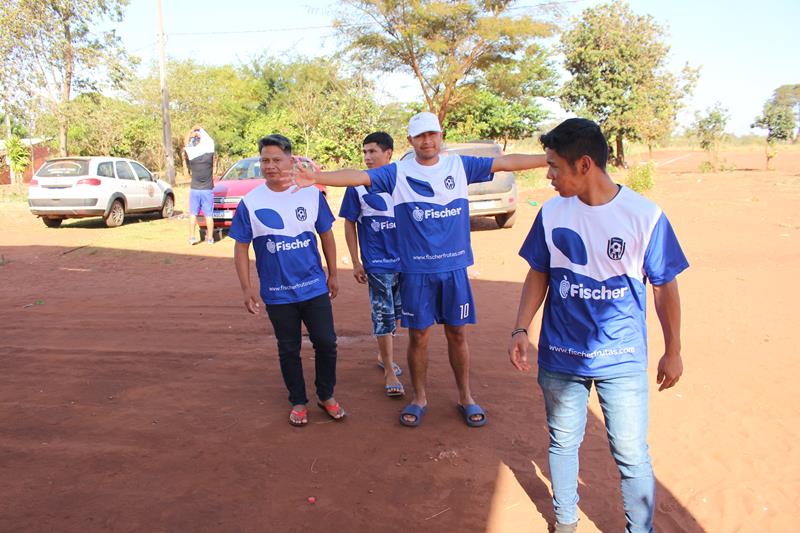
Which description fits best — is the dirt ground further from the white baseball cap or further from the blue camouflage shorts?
the white baseball cap

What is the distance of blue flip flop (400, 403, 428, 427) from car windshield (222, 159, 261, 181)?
33.1 ft

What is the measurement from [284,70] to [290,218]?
1497 inches

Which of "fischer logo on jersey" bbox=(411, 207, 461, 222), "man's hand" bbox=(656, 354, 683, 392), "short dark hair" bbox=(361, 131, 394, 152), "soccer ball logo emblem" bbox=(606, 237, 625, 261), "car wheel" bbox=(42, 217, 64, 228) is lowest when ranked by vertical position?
"man's hand" bbox=(656, 354, 683, 392)

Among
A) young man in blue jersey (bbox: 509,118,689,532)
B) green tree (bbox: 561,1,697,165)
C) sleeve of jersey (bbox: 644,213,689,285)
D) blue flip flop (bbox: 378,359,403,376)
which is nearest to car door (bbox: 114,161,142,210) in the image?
blue flip flop (bbox: 378,359,403,376)

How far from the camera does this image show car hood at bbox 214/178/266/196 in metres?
12.8

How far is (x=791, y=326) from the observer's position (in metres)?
5.98

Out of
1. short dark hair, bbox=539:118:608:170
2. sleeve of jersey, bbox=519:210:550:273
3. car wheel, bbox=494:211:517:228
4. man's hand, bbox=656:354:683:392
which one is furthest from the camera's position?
car wheel, bbox=494:211:517:228

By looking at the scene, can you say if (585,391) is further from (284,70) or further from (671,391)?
(284,70)

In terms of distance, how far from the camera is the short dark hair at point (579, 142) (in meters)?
2.48

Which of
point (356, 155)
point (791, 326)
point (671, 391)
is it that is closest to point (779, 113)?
point (356, 155)

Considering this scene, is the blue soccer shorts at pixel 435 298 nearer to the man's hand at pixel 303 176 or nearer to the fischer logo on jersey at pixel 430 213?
the fischer logo on jersey at pixel 430 213

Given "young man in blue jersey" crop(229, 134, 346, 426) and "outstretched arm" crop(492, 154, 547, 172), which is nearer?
"outstretched arm" crop(492, 154, 547, 172)

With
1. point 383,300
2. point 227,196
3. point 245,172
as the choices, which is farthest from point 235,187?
point 383,300

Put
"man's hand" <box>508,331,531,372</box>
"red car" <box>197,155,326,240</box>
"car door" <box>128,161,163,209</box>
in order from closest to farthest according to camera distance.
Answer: "man's hand" <box>508,331,531,372</box>
"red car" <box>197,155,326,240</box>
"car door" <box>128,161,163,209</box>
